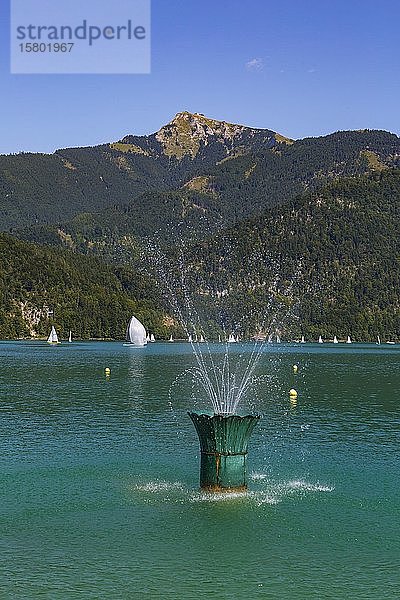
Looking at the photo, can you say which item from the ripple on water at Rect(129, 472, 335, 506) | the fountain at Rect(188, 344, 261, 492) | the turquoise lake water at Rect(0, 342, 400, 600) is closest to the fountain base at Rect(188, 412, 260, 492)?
the fountain at Rect(188, 344, 261, 492)

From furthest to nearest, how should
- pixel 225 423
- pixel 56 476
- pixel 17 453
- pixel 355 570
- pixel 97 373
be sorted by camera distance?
1. pixel 97 373
2. pixel 17 453
3. pixel 56 476
4. pixel 225 423
5. pixel 355 570

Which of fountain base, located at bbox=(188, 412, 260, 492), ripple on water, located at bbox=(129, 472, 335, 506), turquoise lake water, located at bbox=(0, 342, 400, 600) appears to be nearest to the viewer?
turquoise lake water, located at bbox=(0, 342, 400, 600)

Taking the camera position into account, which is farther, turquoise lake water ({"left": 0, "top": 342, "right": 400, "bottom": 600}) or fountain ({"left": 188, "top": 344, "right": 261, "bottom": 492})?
fountain ({"left": 188, "top": 344, "right": 261, "bottom": 492})

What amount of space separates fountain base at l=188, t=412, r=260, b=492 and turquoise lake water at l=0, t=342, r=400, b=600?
21.5 inches

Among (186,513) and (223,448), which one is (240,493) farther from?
(186,513)

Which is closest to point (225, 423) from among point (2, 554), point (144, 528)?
point (144, 528)

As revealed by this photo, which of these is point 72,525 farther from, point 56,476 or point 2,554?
point 56,476

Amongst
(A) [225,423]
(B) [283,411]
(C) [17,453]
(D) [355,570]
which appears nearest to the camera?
(D) [355,570]

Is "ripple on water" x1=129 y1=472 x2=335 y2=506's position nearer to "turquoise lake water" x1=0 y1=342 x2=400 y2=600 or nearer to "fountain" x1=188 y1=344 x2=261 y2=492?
"turquoise lake water" x1=0 y1=342 x2=400 y2=600

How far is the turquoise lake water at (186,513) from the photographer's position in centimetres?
1975

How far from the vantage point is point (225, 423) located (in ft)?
86.7

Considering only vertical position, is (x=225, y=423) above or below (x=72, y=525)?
above

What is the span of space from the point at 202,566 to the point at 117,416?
1366 inches

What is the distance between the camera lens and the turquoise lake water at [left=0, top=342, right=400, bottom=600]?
1975cm
